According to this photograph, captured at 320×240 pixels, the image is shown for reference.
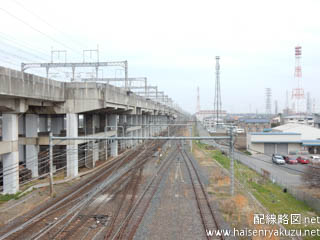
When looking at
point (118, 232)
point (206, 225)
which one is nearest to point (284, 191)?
point (206, 225)

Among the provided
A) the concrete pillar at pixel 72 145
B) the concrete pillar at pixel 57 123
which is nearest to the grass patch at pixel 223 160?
the concrete pillar at pixel 72 145

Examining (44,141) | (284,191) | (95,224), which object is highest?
(44,141)

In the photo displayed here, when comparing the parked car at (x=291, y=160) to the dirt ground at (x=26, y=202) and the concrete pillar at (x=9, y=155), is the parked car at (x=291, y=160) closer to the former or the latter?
the dirt ground at (x=26, y=202)

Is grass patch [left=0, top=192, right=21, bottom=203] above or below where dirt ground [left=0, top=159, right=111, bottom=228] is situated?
above

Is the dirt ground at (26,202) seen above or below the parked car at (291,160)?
above

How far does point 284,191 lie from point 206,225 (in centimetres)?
742

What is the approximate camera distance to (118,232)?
639 cm

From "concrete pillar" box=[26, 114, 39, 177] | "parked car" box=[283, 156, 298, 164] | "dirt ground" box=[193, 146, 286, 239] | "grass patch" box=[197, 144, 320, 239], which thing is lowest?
"parked car" box=[283, 156, 298, 164]

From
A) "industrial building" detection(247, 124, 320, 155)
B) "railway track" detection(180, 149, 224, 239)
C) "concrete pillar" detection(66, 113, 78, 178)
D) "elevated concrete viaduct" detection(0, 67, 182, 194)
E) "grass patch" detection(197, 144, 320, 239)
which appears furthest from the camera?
"industrial building" detection(247, 124, 320, 155)

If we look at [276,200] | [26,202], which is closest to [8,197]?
[26,202]

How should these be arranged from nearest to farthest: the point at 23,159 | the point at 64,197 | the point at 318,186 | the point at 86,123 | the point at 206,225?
1. the point at 206,225
2. the point at 64,197
3. the point at 318,186
4. the point at 23,159
5. the point at 86,123

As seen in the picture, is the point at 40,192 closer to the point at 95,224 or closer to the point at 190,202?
the point at 95,224

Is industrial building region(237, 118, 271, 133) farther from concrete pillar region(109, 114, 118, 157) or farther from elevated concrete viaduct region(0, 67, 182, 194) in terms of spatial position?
elevated concrete viaduct region(0, 67, 182, 194)

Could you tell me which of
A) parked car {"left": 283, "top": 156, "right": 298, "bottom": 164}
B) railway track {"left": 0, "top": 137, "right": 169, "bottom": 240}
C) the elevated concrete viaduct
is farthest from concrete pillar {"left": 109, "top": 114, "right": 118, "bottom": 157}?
parked car {"left": 283, "top": 156, "right": 298, "bottom": 164}
